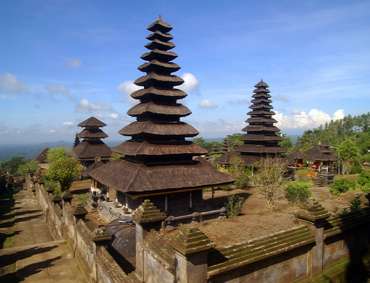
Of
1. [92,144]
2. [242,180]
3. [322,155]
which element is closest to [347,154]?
[322,155]

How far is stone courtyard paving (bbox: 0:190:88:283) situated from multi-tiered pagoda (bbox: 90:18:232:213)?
18.2 feet

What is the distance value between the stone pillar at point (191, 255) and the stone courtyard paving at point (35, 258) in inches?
315

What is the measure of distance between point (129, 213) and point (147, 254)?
1338cm

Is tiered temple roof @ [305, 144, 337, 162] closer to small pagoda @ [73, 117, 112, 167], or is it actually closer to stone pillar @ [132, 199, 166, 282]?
small pagoda @ [73, 117, 112, 167]

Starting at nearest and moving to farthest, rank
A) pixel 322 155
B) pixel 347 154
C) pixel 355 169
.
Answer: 1. pixel 355 169
2. pixel 322 155
3. pixel 347 154

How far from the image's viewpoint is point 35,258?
16062 millimetres

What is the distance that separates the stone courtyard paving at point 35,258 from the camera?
1395 centimetres

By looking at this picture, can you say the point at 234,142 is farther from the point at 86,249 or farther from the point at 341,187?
the point at 86,249

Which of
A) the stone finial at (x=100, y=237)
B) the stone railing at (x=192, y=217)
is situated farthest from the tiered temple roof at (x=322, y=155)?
the stone finial at (x=100, y=237)

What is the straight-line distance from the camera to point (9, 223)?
1006 inches

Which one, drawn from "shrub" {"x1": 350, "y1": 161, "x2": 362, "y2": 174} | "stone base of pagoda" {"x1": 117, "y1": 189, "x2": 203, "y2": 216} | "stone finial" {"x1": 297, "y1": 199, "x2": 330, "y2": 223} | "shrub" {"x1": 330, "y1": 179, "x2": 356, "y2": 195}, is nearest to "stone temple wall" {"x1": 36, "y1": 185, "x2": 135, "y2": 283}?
"stone base of pagoda" {"x1": 117, "y1": 189, "x2": 203, "y2": 216}

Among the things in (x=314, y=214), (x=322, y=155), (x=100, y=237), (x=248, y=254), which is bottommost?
(x=100, y=237)

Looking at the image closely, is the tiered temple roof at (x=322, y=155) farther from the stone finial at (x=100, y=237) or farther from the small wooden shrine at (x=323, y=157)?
the stone finial at (x=100, y=237)

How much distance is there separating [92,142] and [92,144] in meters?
0.44
